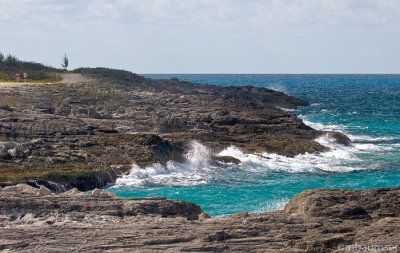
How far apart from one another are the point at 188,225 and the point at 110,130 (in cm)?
1636

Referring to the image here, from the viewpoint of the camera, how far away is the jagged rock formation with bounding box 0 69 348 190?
63.3 feet

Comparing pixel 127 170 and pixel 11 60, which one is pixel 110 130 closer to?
pixel 127 170

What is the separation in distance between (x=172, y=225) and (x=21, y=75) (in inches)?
1664

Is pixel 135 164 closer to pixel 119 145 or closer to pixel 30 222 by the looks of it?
pixel 119 145

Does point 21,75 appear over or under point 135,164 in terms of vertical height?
over

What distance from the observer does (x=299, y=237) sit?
8.28 meters

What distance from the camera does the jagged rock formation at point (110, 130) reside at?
63.3ft

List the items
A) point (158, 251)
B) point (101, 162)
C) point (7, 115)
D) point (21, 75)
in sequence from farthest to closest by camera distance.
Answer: point (21, 75), point (7, 115), point (101, 162), point (158, 251)

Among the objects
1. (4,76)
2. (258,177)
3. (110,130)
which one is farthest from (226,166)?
(4,76)

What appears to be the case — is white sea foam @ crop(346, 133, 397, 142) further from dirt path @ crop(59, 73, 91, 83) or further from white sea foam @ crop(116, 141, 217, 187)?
dirt path @ crop(59, 73, 91, 83)

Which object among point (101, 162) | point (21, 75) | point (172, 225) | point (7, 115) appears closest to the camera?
point (172, 225)

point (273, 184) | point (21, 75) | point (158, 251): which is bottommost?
point (273, 184)

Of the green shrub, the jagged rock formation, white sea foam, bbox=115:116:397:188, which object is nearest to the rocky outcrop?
the jagged rock formation

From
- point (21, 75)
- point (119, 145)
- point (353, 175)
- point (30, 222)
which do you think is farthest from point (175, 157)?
point (21, 75)
